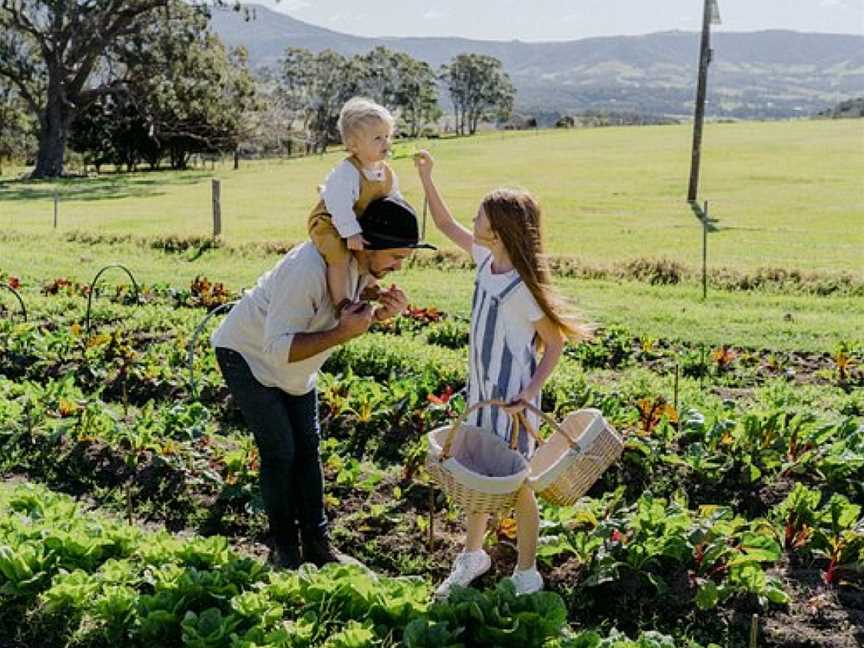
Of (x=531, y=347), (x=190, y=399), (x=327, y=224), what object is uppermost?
(x=327, y=224)

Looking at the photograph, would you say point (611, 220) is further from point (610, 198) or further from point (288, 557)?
point (288, 557)

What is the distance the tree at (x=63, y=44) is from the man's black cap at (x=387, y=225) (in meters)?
43.8

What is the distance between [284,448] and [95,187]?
36912mm

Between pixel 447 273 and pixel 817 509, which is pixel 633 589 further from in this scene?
pixel 447 273

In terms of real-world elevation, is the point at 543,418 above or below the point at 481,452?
above

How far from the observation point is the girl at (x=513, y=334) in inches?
168

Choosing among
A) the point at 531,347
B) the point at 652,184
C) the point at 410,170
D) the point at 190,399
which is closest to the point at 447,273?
the point at 190,399

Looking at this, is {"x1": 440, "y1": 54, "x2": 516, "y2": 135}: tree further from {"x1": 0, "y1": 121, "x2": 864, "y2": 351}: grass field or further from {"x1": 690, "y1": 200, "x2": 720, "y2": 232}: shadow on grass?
{"x1": 690, "y1": 200, "x2": 720, "y2": 232}: shadow on grass

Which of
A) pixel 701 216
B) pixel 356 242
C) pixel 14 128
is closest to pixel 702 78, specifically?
pixel 701 216

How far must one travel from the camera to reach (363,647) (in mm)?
3555

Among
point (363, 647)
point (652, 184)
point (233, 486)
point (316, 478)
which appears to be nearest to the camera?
point (363, 647)

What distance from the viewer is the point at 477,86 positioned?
139m

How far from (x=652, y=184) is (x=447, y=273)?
20179 mm

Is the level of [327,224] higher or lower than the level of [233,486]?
higher
